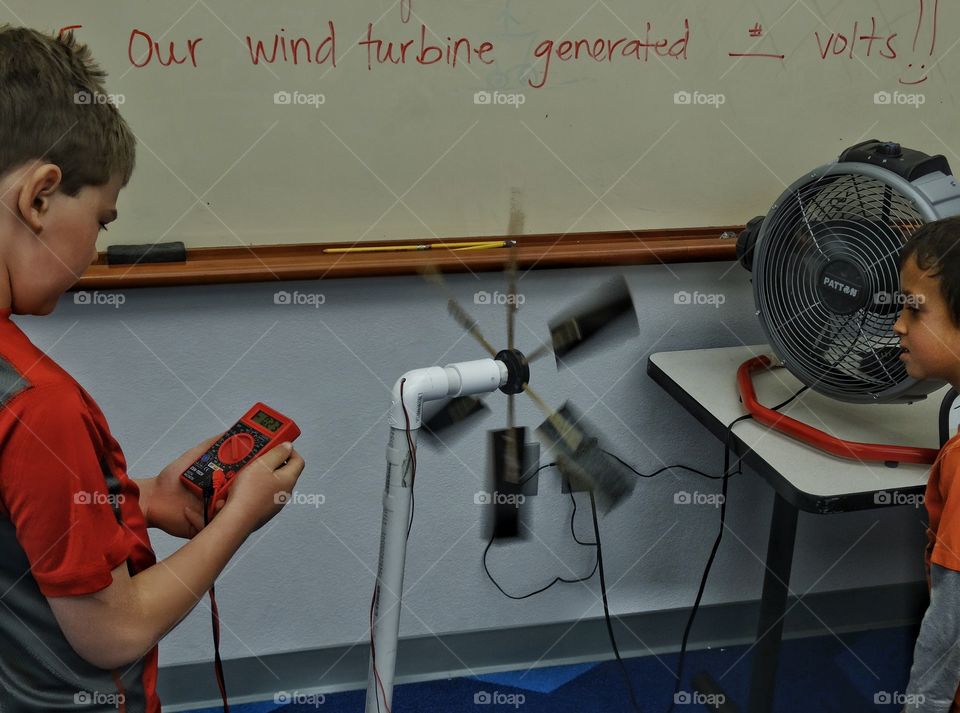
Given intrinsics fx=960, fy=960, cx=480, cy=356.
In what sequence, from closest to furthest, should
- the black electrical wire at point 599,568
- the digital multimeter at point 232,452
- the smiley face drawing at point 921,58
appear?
1. the digital multimeter at point 232,452
2. the smiley face drawing at point 921,58
3. the black electrical wire at point 599,568

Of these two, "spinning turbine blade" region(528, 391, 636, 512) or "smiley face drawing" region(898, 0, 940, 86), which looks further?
"smiley face drawing" region(898, 0, 940, 86)

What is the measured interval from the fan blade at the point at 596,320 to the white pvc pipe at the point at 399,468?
0.30m

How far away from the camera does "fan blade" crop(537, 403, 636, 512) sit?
1454 mm

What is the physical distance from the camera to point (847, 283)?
142 cm

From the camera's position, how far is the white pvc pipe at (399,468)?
46.9 inches

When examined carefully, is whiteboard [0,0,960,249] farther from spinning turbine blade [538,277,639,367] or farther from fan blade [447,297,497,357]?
spinning turbine blade [538,277,639,367]

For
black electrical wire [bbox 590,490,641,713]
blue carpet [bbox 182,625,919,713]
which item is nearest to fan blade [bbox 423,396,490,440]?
black electrical wire [bbox 590,490,641,713]

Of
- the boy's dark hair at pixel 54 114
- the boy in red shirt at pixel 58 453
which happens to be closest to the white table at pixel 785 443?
the boy in red shirt at pixel 58 453

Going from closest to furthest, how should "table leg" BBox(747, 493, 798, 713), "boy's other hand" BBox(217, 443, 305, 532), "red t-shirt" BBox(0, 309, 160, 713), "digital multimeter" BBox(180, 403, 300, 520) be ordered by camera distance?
"red t-shirt" BBox(0, 309, 160, 713) < "boy's other hand" BBox(217, 443, 305, 532) < "digital multimeter" BBox(180, 403, 300, 520) < "table leg" BBox(747, 493, 798, 713)

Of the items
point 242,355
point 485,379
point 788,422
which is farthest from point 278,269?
point 788,422

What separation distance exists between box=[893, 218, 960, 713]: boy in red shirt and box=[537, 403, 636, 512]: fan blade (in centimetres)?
43

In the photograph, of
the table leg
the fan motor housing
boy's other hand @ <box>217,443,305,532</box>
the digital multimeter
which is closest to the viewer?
boy's other hand @ <box>217,443,305,532</box>

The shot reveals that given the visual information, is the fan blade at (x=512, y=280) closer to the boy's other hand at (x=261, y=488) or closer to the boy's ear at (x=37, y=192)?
the boy's other hand at (x=261, y=488)

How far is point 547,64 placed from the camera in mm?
1684
